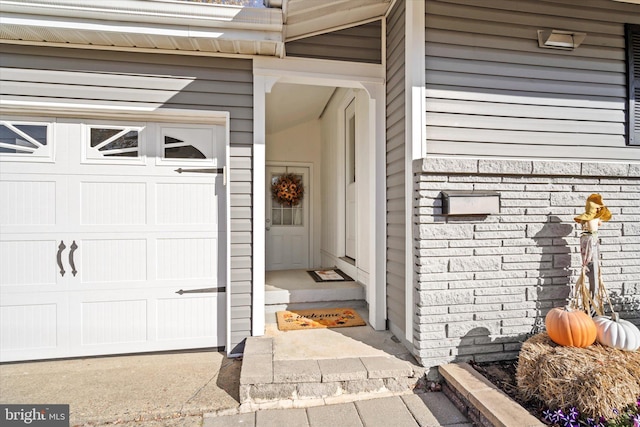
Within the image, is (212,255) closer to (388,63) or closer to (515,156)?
(388,63)

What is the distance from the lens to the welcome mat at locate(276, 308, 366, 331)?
10.0 feet

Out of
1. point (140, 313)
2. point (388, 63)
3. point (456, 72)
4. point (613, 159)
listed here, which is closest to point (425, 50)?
point (456, 72)

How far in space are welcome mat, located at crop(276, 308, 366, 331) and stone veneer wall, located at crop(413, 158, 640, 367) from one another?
0.90 meters

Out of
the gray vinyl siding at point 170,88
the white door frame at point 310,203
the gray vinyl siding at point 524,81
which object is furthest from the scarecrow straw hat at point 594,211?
the white door frame at point 310,203

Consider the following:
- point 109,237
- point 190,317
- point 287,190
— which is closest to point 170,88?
point 109,237

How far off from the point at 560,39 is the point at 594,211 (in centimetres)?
146

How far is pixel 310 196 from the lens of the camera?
5.73 m

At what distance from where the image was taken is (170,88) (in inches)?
109

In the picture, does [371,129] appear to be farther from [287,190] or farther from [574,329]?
[287,190]

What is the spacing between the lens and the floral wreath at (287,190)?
5.52 m

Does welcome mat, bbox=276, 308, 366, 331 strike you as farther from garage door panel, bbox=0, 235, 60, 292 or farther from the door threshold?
garage door panel, bbox=0, 235, 60, 292

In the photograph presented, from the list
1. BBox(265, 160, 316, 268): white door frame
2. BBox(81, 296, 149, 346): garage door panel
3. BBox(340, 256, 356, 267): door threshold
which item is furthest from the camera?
BBox(265, 160, 316, 268): white door frame

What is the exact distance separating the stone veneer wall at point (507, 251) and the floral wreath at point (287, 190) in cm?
332

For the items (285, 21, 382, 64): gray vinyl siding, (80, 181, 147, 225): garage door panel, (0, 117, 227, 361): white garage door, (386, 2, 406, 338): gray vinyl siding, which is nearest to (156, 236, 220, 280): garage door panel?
(0, 117, 227, 361): white garage door
